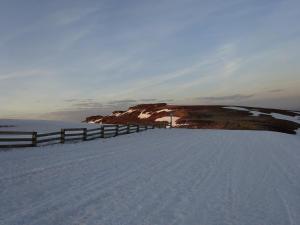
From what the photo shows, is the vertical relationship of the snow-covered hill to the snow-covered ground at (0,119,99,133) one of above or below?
above

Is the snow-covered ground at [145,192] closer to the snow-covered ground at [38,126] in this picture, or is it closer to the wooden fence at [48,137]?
the wooden fence at [48,137]

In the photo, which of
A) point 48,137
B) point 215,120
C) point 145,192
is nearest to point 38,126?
point 48,137

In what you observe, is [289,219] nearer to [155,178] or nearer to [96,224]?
[96,224]

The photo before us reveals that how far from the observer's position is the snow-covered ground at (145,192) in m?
7.90

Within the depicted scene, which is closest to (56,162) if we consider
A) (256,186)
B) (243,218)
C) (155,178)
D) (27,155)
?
(27,155)

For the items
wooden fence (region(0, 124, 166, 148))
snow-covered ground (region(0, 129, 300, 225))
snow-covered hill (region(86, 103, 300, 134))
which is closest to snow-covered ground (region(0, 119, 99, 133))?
wooden fence (region(0, 124, 166, 148))

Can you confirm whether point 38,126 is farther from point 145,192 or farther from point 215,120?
point 145,192

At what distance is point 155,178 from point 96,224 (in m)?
5.58

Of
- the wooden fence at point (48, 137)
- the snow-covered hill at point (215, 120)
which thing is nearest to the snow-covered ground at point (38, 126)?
the wooden fence at point (48, 137)

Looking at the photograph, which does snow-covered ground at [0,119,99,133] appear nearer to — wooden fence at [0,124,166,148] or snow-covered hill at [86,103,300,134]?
wooden fence at [0,124,166,148]

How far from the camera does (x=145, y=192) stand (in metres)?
10.3

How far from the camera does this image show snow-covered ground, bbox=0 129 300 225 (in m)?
7.90

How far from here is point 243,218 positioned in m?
8.13

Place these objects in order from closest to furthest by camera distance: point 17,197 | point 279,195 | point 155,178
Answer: point 17,197 → point 279,195 → point 155,178
